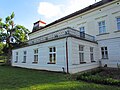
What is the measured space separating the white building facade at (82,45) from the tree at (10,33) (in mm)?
11387

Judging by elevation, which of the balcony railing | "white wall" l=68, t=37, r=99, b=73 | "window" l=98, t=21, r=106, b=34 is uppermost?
"window" l=98, t=21, r=106, b=34

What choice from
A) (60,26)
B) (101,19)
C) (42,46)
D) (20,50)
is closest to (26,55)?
(20,50)

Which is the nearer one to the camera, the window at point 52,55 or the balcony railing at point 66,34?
the balcony railing at point 66,34

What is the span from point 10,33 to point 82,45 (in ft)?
74.3

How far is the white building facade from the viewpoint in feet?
41.7

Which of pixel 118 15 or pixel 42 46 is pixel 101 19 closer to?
pixel 118 15

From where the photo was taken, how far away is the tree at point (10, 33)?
99.2 ft

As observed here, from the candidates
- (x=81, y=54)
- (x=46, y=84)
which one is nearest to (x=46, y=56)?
(x=81, y=54)

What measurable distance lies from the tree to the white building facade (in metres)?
11.4

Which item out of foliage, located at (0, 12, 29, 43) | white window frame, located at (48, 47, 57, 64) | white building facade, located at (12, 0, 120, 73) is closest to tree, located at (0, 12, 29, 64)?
foliage, located at (0, 12, 29, 43)

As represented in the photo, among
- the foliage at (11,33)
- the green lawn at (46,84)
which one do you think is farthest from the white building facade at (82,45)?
the foliage at (11,33)

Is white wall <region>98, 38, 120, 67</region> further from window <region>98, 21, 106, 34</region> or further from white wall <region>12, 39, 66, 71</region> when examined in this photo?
white wall <region>12, 39, 66, 71</region>

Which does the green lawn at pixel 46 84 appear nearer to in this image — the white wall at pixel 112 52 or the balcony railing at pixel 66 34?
the balcony railing at pixel 66 34

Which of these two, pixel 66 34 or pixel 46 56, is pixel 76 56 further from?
pixel 46 56
